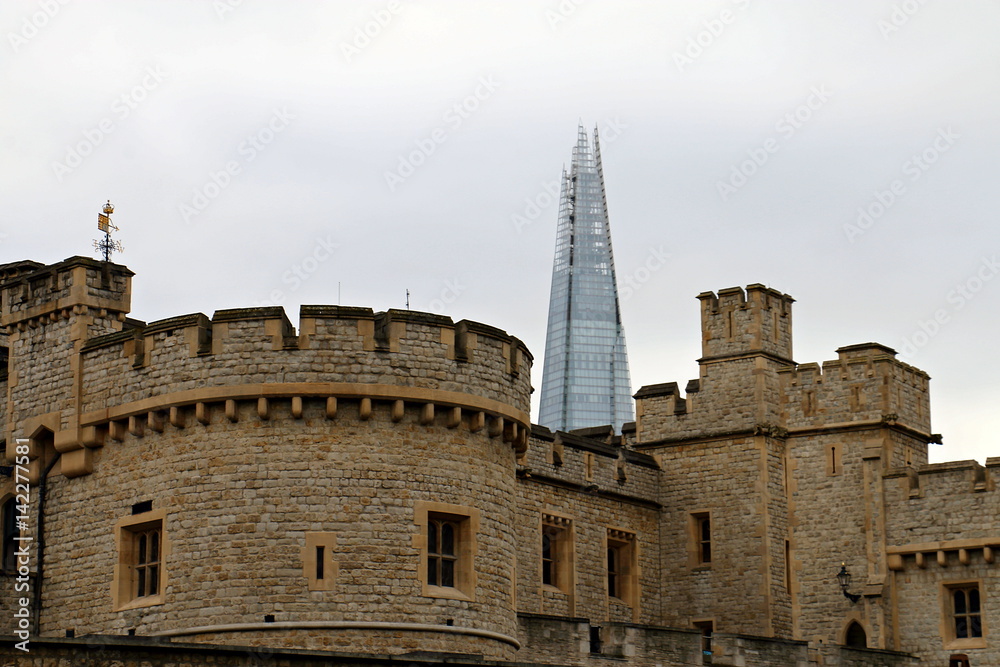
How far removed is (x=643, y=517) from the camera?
3744 centimetres

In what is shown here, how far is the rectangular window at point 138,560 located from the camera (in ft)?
87.7

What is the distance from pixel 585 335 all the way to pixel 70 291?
528ft

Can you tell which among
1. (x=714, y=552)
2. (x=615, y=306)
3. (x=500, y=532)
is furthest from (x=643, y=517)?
(x=615, y=306)

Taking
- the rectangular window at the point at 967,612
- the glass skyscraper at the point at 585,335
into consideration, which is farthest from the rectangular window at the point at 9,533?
the glass skyscraper at the point at 585,335

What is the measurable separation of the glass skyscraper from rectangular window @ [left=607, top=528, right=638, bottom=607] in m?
149

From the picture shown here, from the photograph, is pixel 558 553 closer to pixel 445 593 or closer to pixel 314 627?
pixel 445 593

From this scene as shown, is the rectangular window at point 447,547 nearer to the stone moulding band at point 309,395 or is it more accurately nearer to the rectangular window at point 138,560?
the stone moulding band at point 309,395

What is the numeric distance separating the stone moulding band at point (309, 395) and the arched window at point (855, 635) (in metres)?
12.5

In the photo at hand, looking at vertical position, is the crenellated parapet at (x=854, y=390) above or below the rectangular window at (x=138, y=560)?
above

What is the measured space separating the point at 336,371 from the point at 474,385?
2.25 metres

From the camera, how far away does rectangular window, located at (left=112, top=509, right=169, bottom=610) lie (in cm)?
2673

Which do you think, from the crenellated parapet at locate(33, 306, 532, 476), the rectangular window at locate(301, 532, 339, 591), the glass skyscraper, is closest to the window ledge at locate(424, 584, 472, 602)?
the rectangular window at locate(301, 532, 339, 591)

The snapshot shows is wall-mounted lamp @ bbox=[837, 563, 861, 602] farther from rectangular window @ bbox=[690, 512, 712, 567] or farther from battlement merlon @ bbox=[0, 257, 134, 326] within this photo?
battlement merlon @ bbox=[0, 257, 134, 326]

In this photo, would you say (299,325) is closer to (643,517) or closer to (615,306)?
(643,517)
